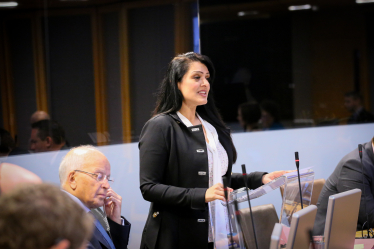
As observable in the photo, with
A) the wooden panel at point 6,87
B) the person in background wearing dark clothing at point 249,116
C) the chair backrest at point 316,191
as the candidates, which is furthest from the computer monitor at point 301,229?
the person in background wearing dark clothing at point 249,116

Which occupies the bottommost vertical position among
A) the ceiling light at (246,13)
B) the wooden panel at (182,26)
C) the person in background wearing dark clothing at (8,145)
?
the person in background wearing dark clothing at (8,145)

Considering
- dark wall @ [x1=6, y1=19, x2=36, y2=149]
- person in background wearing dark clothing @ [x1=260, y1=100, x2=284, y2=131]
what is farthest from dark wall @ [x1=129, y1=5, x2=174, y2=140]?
person in background wearing dark clothing @ [x1=260, y1=100, x2=284, y2=131]

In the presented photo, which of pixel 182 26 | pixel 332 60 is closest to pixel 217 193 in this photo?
pixel 182 26

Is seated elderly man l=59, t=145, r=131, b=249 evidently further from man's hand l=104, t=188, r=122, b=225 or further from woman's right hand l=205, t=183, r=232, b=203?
woman's right hand l=205, t=183, r=232, b=203

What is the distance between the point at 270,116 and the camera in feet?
13.5

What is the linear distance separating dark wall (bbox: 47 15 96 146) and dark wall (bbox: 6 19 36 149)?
0.15 m

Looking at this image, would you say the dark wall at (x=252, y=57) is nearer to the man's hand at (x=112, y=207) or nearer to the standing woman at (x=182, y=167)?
the standing woman at (x=182, y=167)

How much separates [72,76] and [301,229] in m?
2.29

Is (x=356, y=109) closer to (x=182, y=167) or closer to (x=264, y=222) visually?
(x=264, y=222)

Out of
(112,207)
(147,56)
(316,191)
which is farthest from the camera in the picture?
(147,56)

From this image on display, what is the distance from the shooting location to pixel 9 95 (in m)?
2.96

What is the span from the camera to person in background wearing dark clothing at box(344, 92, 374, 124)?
4.24m

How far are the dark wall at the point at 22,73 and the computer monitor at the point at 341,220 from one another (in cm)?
215

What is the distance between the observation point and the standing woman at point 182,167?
1.91 meters
